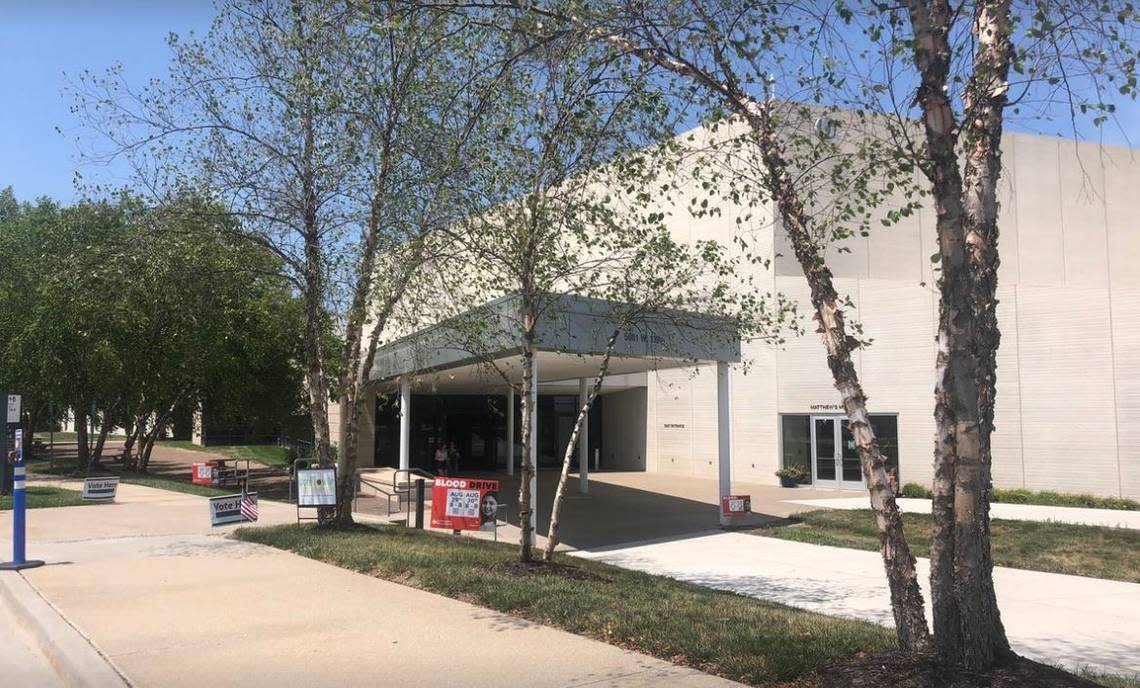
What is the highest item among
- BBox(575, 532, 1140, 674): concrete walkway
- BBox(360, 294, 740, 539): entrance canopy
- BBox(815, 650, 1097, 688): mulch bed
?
BBox(360, 294, 740, 539): entrance canopy

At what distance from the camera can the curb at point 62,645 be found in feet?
18.8

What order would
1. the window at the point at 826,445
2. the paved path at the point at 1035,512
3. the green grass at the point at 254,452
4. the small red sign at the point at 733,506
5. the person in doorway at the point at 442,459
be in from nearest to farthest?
the small red sign at the point at 733,506 < the paved path at the point at 1035,512 < the window at the point at 826,445 < the person in doorway at the point at 442,459 < the green grass at the point at 254,452

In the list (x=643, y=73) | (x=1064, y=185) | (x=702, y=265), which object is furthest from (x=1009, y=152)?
(x=643, y=73)

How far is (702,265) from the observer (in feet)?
36.3

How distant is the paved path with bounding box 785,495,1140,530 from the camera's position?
1823cm

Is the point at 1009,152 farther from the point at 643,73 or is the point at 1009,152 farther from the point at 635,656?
the point at 635,656

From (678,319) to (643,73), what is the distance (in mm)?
4126

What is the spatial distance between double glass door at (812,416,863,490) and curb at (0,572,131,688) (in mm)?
24116

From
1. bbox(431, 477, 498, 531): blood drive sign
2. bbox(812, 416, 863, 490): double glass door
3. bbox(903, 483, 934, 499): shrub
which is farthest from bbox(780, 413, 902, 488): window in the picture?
bbox(431, 477, 498, 531): blood drive sign

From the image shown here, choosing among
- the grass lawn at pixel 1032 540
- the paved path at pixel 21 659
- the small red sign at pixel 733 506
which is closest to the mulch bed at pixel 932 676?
the paved path at pixel 21 659

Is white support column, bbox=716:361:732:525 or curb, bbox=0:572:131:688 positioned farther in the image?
white support column, bbox=716:361:732:525

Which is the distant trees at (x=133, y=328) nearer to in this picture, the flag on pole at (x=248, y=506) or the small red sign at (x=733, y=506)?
the flag on pole at (x=248, y=506)

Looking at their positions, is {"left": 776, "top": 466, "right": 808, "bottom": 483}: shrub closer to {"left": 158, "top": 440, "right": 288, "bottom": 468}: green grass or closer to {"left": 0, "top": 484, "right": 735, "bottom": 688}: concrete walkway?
{"left": 0, "top": 484, "right": 735, "bottom": 688}: concrete walkway

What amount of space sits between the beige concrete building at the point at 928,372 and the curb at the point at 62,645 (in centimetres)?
1692
